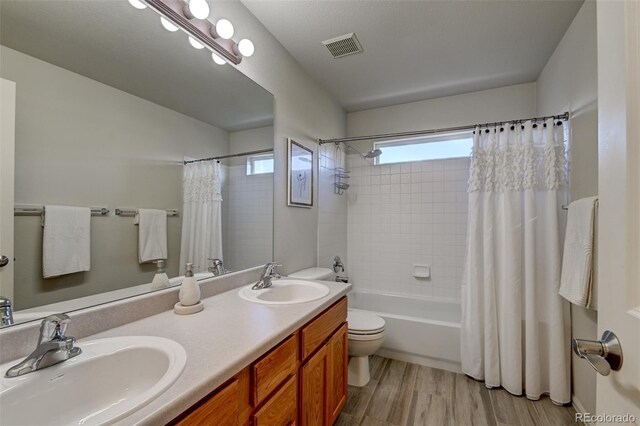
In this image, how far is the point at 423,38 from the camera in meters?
2.02

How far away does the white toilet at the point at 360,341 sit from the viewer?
204 cm

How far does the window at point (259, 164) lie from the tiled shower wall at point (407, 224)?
0.93 meters

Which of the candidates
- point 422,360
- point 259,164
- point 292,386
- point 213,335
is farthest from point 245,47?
point 422,360

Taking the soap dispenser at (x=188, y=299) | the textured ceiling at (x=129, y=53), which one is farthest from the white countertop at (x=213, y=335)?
the textured ceiling at (x=129, y=53)

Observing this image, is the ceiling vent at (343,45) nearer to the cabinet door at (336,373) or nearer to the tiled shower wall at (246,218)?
the tiled shower wall at (246,218)

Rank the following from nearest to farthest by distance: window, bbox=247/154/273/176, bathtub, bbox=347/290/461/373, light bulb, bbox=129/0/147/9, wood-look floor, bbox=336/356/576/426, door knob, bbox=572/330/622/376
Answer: door knob, bbox=572/330/622/376, light bulb, bbox=129/0/147/9, wood-look floor, bbox=336/356/576/426, window, bbox=247/154/273/176, bathtub, bbox=347/290/461/373

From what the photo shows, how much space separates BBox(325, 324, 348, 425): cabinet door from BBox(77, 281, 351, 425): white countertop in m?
0.30

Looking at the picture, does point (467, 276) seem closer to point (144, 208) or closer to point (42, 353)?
point (144, 208)

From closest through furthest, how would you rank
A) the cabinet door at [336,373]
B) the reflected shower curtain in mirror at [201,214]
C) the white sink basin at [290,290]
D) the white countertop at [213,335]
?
the white countertop at [213,335] → the reflected shower curtain in mirror at [201,214] → the cabinet door at [336,373] → the white sink basin at [290,290]

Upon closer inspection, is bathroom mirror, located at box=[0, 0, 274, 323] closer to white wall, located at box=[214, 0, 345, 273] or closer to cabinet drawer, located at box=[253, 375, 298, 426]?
white wall, located at box=[214, 0, 345, 273]

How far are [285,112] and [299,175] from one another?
50cm

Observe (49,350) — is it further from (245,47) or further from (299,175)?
(299,175)

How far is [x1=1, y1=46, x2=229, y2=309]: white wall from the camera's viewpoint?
0.84 metres

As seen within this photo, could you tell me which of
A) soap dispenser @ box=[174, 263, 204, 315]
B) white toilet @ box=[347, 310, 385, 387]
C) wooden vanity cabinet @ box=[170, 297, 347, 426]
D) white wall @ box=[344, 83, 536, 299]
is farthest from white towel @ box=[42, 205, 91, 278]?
white wall @ box=[344, 83, 536, 299]
